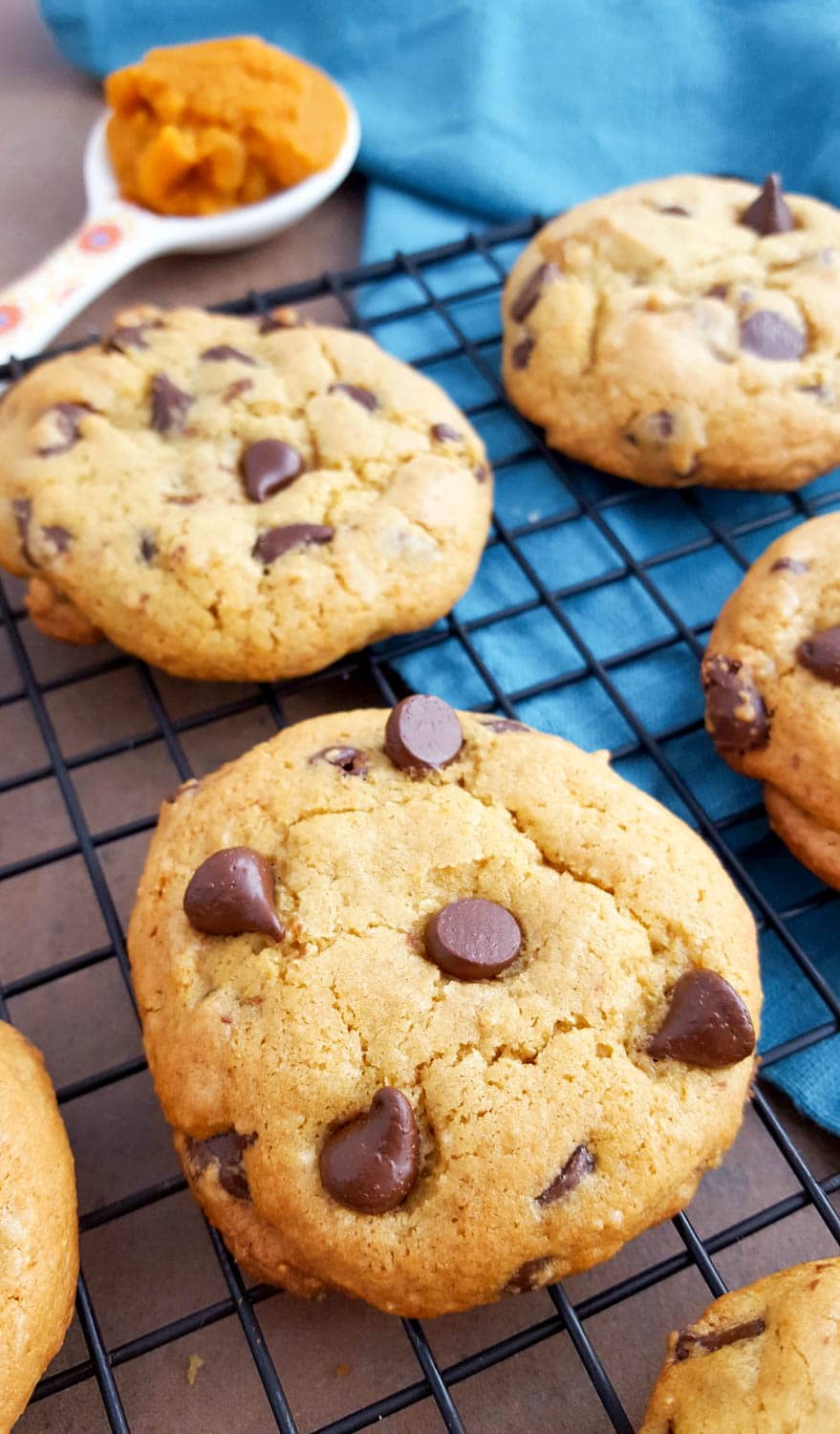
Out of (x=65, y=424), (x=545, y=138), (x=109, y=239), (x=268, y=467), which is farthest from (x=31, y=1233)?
(x=545, y=138)

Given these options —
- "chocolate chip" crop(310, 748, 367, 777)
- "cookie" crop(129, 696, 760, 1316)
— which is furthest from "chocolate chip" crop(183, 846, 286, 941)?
"chocolate chip" crop(310, 748, 367, 777)

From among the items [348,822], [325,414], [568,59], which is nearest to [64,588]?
[325,414]

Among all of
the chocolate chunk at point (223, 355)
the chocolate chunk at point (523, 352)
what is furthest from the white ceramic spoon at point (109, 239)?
the chocolate chunk at point (523, 352)

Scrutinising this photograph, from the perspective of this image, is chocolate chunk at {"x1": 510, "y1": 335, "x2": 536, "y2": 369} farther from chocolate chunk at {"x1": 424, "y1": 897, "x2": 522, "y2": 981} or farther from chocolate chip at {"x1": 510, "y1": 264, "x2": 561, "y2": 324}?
chocolate chunk at {"x1": 424, "y1": 897, "x2": 522, "y2": 981}

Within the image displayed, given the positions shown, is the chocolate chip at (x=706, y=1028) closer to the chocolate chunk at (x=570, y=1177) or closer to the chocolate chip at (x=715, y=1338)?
the chocolate chunk at (x=570, y=1177)

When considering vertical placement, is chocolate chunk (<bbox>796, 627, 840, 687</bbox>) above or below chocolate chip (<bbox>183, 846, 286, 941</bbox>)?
above

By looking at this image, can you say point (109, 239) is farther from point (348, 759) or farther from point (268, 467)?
point (348, 759)
